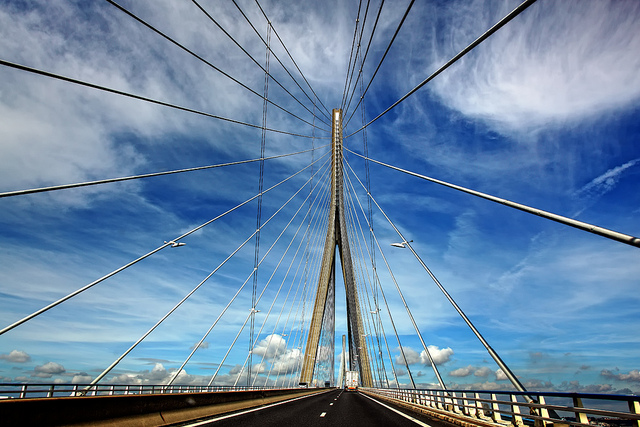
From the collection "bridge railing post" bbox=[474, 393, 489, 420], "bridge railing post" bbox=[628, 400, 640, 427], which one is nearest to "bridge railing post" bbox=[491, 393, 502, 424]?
"bridge railing post" bbox=[474, 393, 489, 420]

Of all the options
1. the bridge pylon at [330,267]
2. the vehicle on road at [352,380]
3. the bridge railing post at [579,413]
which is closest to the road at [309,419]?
the bridge railing post at [579,413]

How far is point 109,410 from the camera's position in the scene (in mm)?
7250

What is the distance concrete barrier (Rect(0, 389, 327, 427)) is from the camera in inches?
216

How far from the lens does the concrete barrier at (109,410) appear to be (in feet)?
18.0

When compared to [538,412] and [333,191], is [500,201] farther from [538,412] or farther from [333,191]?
[333,191]

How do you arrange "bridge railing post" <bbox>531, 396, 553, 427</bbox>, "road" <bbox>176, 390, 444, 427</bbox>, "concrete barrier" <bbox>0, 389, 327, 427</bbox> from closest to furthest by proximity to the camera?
"concrete barrier" <bbox>0, 389, 327, 427</bbox> < "bridge railing post" <bbox>531, 396, 553, 427</bbox> < "road" <bbox>176, 390, 444, 427</bbox>

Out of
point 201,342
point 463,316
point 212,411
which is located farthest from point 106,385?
point 463,316

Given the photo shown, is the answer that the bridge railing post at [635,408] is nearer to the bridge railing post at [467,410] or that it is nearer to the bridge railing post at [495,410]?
the bridge railing post at [495,410]

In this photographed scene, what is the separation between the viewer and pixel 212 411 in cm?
1262

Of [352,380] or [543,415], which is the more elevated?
[352,380]

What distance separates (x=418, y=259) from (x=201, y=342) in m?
11.6

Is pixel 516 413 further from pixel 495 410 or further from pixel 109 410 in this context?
pixel 109 410

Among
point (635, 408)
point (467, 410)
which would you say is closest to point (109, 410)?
point (635, 408)

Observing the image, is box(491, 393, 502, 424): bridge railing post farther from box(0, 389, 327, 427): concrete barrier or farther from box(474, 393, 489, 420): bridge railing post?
box(0, 389, 327, 427): concrete barrier
